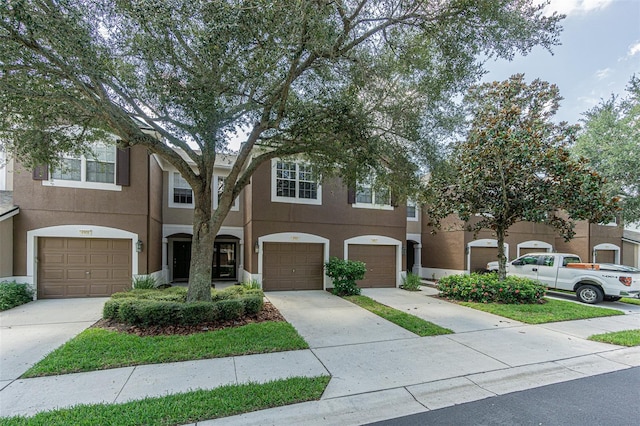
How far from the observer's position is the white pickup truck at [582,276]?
32.9 ft

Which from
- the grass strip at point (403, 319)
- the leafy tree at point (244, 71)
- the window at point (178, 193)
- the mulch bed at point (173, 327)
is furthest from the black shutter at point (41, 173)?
the grass strip at point (403, 319)

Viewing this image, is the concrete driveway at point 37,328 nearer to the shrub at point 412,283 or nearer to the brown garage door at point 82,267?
the brown garage door at point 82,267

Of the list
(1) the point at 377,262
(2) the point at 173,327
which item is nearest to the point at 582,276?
(1) the point at 377,262

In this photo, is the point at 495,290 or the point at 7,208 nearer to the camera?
the point at 7,208

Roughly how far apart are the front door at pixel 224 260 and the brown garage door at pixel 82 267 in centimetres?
493

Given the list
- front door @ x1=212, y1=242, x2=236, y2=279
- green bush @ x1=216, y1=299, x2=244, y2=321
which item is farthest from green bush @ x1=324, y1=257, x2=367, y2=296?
front door @ x1=212, y1=242, x2=236, y2=279

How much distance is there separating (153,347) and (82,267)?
7216 mm

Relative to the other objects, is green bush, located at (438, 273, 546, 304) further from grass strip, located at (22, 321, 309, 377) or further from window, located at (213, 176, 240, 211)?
window, located at (213, 176, 240, 211)

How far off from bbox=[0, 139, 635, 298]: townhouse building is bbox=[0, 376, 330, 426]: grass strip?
22.6 feet

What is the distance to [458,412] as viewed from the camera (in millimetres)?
3664

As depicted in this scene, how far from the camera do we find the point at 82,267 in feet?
34.0

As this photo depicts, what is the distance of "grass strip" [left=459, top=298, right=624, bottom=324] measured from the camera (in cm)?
822

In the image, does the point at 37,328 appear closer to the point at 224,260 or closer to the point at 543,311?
the point at 224,260

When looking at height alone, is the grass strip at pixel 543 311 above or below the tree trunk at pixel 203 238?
below
